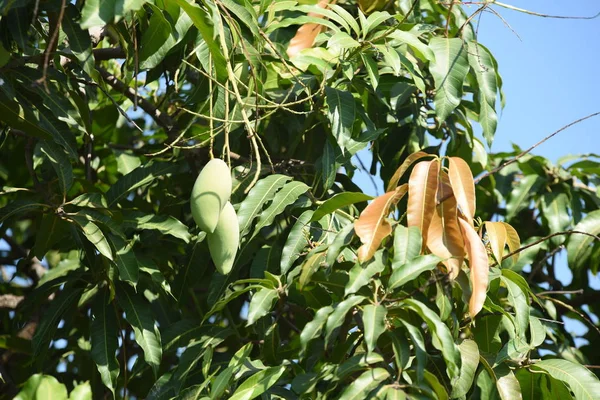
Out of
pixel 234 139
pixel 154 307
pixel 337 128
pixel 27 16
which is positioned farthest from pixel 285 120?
pixel 27 16

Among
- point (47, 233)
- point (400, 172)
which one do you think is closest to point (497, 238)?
point (400, 172)

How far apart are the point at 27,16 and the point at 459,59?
803 mm

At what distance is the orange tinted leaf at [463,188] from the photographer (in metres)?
1.30

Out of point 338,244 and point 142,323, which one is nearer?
point 338,244

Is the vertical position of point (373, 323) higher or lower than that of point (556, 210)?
higher

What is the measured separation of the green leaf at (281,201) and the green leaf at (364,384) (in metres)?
0.35

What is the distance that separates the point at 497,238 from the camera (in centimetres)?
139

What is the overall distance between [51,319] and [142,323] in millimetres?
210

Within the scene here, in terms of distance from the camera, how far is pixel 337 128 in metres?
1.57

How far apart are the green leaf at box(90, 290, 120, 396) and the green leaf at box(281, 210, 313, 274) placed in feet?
1.31

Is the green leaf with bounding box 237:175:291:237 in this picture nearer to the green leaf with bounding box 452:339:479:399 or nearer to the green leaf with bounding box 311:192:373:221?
the green leaf with bounding box 311:192:373:221

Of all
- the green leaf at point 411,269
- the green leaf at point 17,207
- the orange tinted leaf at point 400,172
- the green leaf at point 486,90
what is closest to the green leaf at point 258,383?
the green leaf at point 411,269

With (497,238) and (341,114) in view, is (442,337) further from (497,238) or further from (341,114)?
(341,114)

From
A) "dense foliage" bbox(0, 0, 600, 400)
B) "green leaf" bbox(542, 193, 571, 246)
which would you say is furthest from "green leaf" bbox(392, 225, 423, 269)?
"green leaf" bbox(542, 193, 571, 246)
